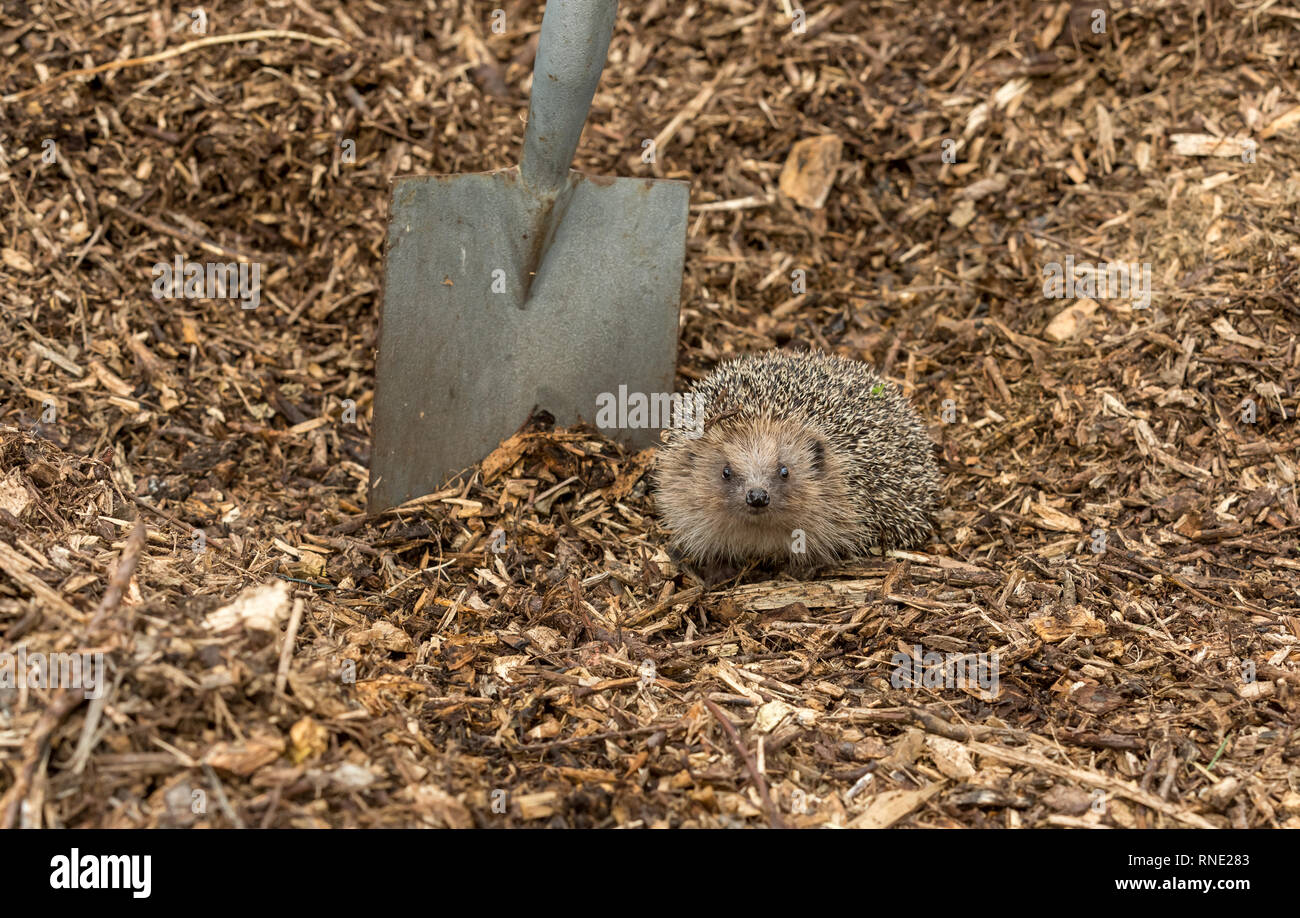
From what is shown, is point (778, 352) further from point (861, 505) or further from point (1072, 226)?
point (1072, 226)

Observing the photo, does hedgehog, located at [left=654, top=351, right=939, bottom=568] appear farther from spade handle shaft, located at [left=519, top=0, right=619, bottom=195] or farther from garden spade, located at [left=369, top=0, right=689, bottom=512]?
spade handle shaft, located at [left=519, top=0, right=619, bottom=195]

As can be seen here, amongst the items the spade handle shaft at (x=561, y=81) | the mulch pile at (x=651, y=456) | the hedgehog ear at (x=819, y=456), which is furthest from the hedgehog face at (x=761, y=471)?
the spade handle shaft at (x=561, y=81)

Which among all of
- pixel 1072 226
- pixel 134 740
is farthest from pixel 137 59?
pixel 1072 226

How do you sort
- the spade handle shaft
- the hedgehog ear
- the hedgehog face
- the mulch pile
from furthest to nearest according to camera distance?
1. the hedgehog ear
2. the hedgehog face
3. the spade handle shaft
4. the mulch pile

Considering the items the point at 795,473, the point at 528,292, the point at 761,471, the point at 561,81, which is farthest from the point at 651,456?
the point at 561,81

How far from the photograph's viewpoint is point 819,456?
19.1 feet

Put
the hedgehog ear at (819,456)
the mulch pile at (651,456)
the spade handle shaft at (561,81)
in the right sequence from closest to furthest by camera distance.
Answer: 1. the mulch pile at (651,456)
2. the spade handle shaft at (561,81)
3. the hedgehog ear at (819,456)

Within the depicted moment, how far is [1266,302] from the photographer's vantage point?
6.22 metres

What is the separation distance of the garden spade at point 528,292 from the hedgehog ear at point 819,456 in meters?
0.95

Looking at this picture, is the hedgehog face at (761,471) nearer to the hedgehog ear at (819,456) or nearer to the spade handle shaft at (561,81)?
the hedgehog ear at (819,456)

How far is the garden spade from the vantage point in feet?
18.6

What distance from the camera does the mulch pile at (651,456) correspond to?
3684 mm

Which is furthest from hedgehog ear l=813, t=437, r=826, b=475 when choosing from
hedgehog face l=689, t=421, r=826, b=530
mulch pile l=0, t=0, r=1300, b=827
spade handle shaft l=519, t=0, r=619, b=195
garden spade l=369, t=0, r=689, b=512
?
spade handle shaft l=519, t=0, r=619, b=195

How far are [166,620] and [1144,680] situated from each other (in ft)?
12.1
